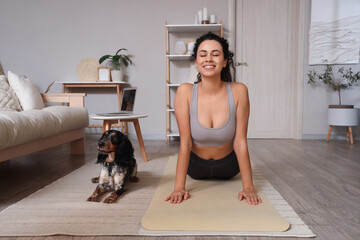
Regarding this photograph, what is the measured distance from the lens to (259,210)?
113 cm

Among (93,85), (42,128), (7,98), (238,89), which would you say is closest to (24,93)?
(7,98)

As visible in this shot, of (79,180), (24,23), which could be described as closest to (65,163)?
(79,180)

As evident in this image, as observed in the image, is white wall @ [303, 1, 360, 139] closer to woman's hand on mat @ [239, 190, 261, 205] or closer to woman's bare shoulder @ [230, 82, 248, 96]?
woman's bare shoulder @ [230, 82, 248, 96]

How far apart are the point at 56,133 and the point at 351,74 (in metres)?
3.36

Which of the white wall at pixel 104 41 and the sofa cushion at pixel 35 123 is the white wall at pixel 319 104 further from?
the sofa cushion at pixel 35 123

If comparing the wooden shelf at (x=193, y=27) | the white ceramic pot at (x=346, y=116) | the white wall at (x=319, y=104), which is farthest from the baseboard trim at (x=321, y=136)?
the wooden shelf at (x=193, y=27)

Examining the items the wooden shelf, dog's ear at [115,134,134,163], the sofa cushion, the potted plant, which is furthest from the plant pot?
dog's ear at [115,134,134,163]

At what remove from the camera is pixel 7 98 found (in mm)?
2115

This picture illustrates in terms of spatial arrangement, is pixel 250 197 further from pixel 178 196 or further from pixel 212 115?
pixel 212 115

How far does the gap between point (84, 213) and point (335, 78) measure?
3.37 meters

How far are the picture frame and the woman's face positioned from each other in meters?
2.34

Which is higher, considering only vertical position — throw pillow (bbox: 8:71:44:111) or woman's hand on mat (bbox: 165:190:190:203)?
throw pillow (bbox: 8:71:44:111)

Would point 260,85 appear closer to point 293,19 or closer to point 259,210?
point 293,19

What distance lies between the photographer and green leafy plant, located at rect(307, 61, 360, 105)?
3.26 m
